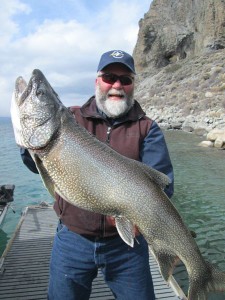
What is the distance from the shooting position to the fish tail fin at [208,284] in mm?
3596

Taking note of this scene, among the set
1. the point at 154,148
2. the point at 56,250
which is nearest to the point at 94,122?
the point at 154,148

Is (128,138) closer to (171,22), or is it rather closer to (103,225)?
(103,225)

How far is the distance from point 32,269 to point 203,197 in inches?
335

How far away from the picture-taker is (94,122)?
389 cm

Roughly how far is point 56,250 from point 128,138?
1.33 m

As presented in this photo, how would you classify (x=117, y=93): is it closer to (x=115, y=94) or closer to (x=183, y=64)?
(x=115, y=94)

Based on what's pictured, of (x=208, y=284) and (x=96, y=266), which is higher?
(x=96, y=266)

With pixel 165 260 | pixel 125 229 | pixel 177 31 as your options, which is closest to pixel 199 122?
pixel 165 260

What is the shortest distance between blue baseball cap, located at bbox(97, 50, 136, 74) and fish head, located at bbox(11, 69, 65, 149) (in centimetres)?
80

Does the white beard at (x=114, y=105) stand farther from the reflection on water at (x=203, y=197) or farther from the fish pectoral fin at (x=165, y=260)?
the reflection on water at (x=203, y=197)

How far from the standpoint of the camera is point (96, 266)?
3.72m

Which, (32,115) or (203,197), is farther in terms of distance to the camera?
(203,197)

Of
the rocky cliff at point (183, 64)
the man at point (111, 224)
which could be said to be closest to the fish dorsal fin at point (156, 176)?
the man at point (111, 224)

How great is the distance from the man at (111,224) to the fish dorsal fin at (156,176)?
0.77ft
